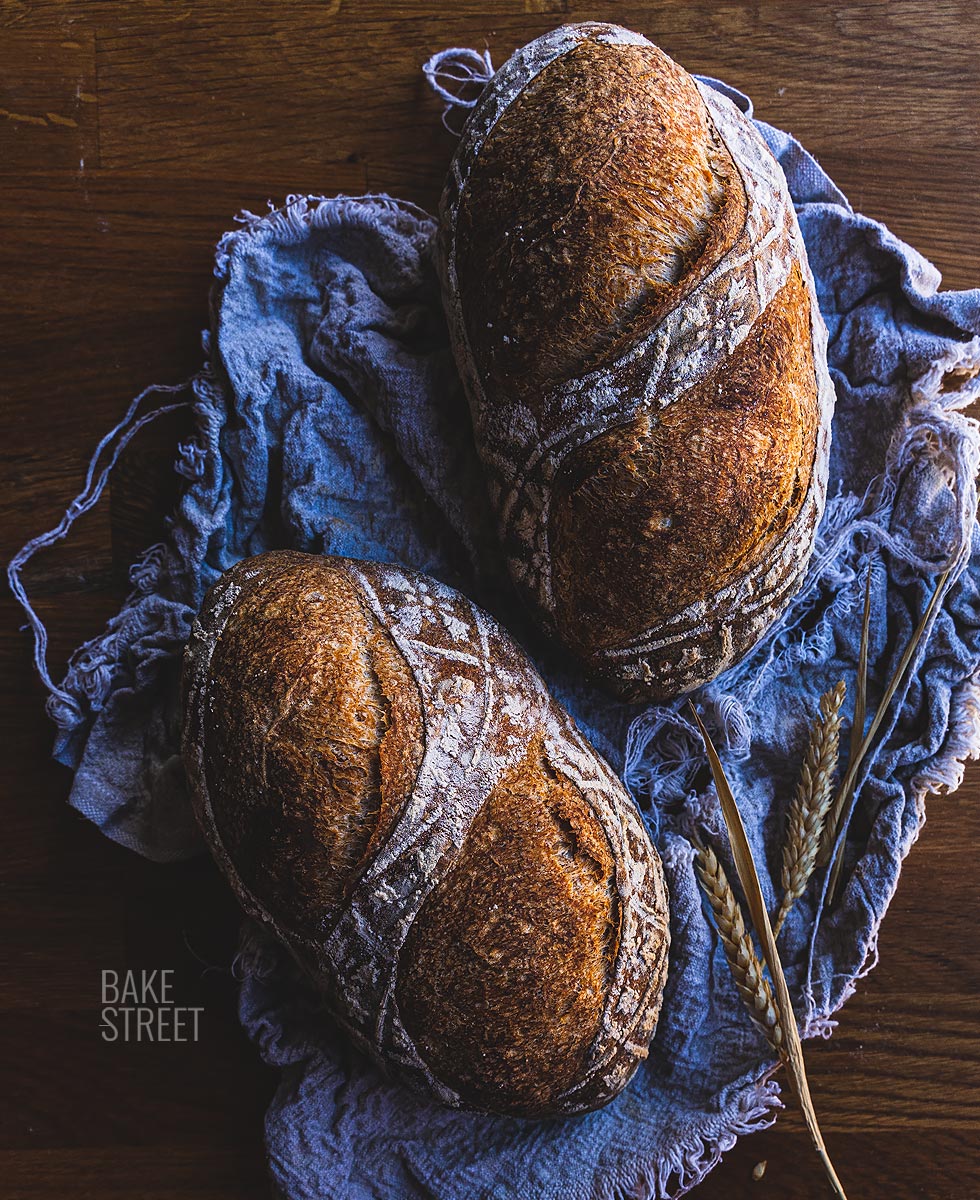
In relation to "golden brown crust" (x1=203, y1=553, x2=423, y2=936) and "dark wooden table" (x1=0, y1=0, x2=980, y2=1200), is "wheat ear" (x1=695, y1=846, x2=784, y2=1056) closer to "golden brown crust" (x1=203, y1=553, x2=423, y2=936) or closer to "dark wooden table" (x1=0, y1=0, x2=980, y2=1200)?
"dark wooden table" (x1=0, y1=0, x2=980, y2=1200)

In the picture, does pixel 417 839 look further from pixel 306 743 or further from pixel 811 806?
pixel 811 806

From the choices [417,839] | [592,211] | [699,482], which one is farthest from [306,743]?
[592,211]

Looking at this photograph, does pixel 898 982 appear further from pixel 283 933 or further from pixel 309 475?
pixel 309 475

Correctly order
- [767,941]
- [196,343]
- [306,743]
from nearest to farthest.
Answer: [306,743] < [767,941] < [196,343]

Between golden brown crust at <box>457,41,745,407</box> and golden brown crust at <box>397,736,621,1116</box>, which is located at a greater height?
golden brown crust at <box>457,41,745,407</box>

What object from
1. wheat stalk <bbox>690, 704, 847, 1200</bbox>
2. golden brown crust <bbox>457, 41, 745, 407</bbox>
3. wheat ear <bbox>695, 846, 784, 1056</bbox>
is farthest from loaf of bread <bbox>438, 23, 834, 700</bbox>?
wheat ear <bbox>695, 846, 784, 1056</bbox>
